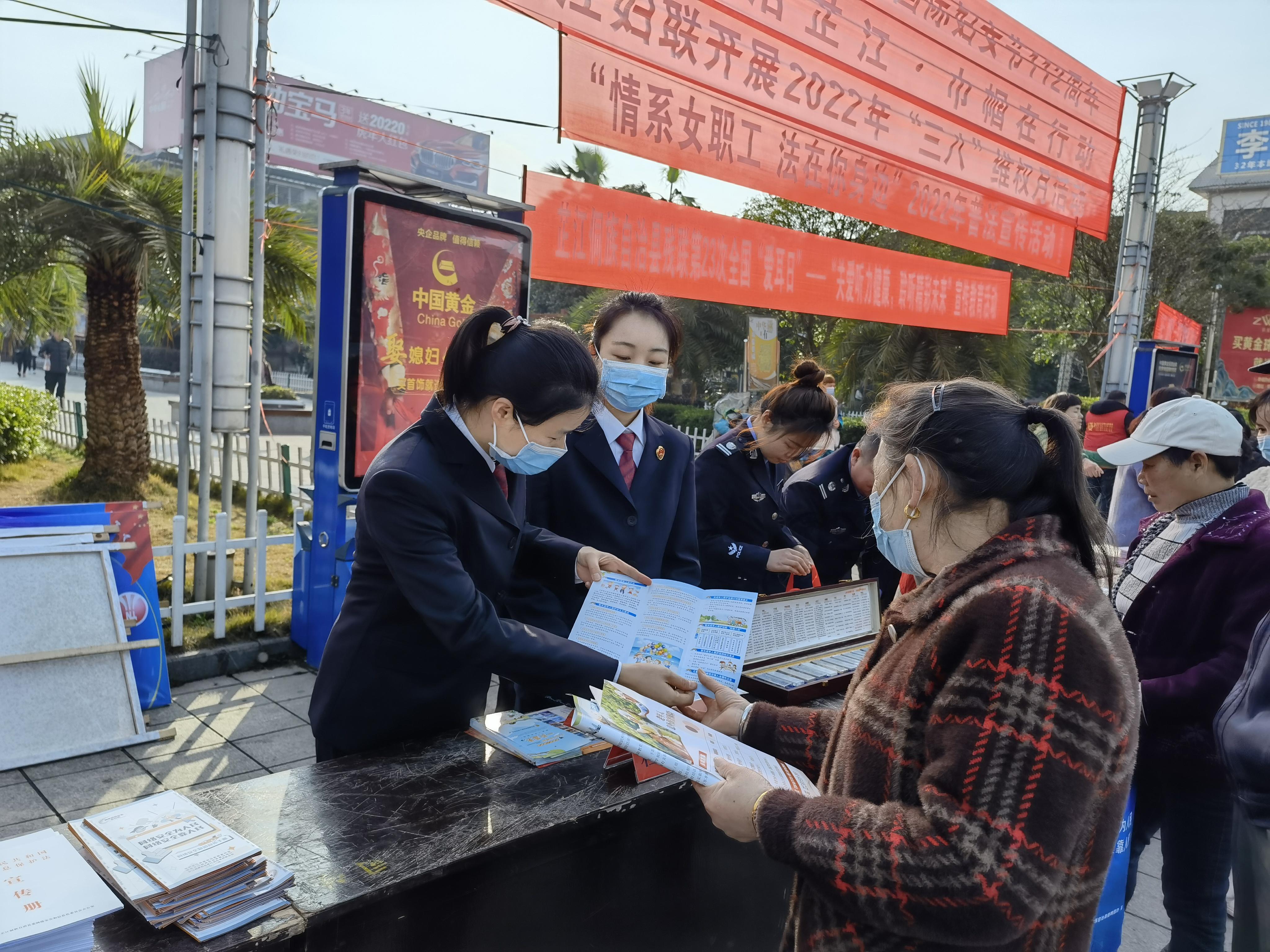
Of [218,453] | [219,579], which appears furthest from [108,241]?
[218,453]

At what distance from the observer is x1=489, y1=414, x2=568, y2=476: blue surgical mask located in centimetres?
183

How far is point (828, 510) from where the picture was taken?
3693mm

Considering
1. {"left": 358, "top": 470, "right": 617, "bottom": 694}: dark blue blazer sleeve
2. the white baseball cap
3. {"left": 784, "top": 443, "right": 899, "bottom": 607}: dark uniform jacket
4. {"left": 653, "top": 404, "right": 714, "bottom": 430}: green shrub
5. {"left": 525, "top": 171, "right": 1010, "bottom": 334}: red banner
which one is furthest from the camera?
{"left": 653, "top": 404, "right": 714, "bottom": 430}: green shrub

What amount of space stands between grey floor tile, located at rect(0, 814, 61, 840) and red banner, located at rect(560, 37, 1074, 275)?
3559 mm

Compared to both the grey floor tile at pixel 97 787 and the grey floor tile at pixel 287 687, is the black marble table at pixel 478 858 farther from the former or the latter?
the grey floor tile at pixel 287 687

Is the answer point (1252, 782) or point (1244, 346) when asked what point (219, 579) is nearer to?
point (1252, 782)

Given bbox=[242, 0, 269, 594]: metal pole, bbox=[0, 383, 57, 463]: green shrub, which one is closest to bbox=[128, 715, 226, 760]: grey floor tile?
bbox=[242, 0, 269, 594]: metal pole

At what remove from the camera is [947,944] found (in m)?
1.08

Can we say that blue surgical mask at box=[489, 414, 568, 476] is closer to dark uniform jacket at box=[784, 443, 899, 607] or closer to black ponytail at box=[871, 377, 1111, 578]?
black ponytail at box=[871, 377, 1111, 578]

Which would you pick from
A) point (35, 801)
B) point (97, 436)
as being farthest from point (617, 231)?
point (97, 436)

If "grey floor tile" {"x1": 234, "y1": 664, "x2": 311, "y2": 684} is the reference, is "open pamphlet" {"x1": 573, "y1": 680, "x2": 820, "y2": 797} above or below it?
above

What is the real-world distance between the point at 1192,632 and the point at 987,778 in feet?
5.50

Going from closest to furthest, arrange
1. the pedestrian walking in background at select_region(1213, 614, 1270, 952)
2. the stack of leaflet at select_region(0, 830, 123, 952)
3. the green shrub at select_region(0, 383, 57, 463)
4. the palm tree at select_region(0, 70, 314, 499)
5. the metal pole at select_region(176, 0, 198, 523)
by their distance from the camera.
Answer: the stack of leaflet at select_region(0, 830, 123, 952) → the pedestrian walking in background at select_region(1213, 614, 1270, 952) → the metal pole at select_region(176, 0, 198, 523) → the palm tree at select_region(0, 70, 314, 499) → the green shrub at select_region(0, 383, 57, 463)

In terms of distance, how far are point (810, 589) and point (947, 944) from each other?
1538 mm
